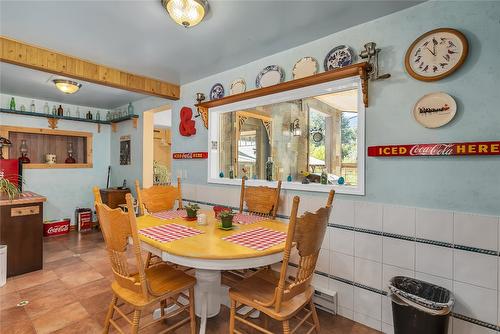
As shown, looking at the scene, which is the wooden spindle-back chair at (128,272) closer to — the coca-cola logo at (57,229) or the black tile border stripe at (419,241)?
the black tile border stripe at (419,241)

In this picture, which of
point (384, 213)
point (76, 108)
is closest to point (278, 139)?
point (384, 213)

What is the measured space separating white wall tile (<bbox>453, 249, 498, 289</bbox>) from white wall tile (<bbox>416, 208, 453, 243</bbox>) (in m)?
0.12

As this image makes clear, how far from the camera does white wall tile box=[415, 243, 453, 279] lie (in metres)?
1.66

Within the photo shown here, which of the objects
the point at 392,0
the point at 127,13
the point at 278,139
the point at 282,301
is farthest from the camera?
the point at 278,139

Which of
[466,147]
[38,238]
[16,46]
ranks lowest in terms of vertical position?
[38,238]

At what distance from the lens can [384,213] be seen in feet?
6.26

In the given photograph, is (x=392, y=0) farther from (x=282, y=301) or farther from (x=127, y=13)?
(x=282, y=301)

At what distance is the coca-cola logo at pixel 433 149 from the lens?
166 centimetres

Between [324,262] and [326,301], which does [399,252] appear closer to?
[324,262]

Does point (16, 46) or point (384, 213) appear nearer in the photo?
point (384, 213)

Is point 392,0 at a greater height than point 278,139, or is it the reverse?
point 392,0

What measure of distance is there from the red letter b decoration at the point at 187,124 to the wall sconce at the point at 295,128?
1.36 m

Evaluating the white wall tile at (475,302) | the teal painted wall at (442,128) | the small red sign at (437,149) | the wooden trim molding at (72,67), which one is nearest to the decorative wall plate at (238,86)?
the teal painted wall at (442,128)

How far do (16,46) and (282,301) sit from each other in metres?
3.02
